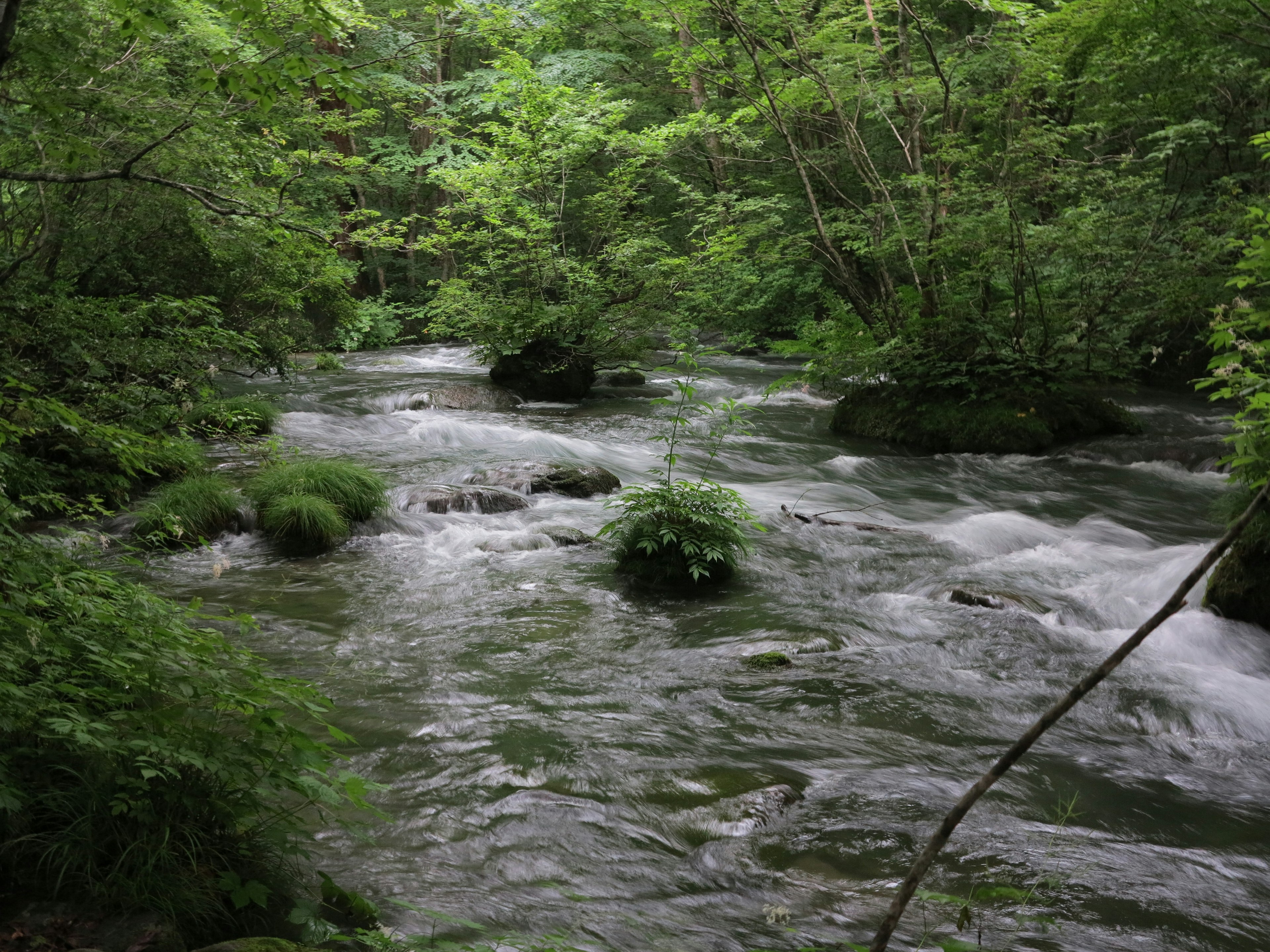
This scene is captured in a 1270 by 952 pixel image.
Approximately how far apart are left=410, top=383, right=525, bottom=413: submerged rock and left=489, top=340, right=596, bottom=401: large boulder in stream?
0.28 metres

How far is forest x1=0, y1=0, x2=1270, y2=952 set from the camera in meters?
2.91

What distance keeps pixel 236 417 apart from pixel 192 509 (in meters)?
1.10

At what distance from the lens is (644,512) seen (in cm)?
757

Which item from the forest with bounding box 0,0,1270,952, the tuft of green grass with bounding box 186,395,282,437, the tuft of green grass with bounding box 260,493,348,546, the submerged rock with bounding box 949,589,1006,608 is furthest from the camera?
the tuft of green grass with bounding box 260,493,348,546

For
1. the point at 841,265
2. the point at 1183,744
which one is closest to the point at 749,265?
the point at 841,265

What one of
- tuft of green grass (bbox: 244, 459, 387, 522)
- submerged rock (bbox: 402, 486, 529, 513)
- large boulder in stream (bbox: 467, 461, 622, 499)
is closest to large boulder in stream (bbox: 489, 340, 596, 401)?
large boulder in stream (bbox: 467, 461, 622, 499)

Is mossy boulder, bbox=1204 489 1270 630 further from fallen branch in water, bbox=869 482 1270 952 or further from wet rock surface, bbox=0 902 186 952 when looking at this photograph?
wet rock surface, bbox=0 902 186 952

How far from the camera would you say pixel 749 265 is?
748 inches

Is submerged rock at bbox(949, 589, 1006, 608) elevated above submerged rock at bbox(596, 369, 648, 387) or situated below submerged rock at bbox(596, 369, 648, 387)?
below

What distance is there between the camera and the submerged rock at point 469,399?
1503cm

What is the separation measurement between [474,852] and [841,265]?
1166cm

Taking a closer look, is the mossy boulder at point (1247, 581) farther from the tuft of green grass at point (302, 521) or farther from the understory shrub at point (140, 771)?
the tuft of green grass at point (302, 521)

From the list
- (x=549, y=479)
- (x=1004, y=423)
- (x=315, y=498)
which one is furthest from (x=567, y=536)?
(x=1004, y=423)

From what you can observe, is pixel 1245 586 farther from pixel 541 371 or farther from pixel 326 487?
pixel 541 371
